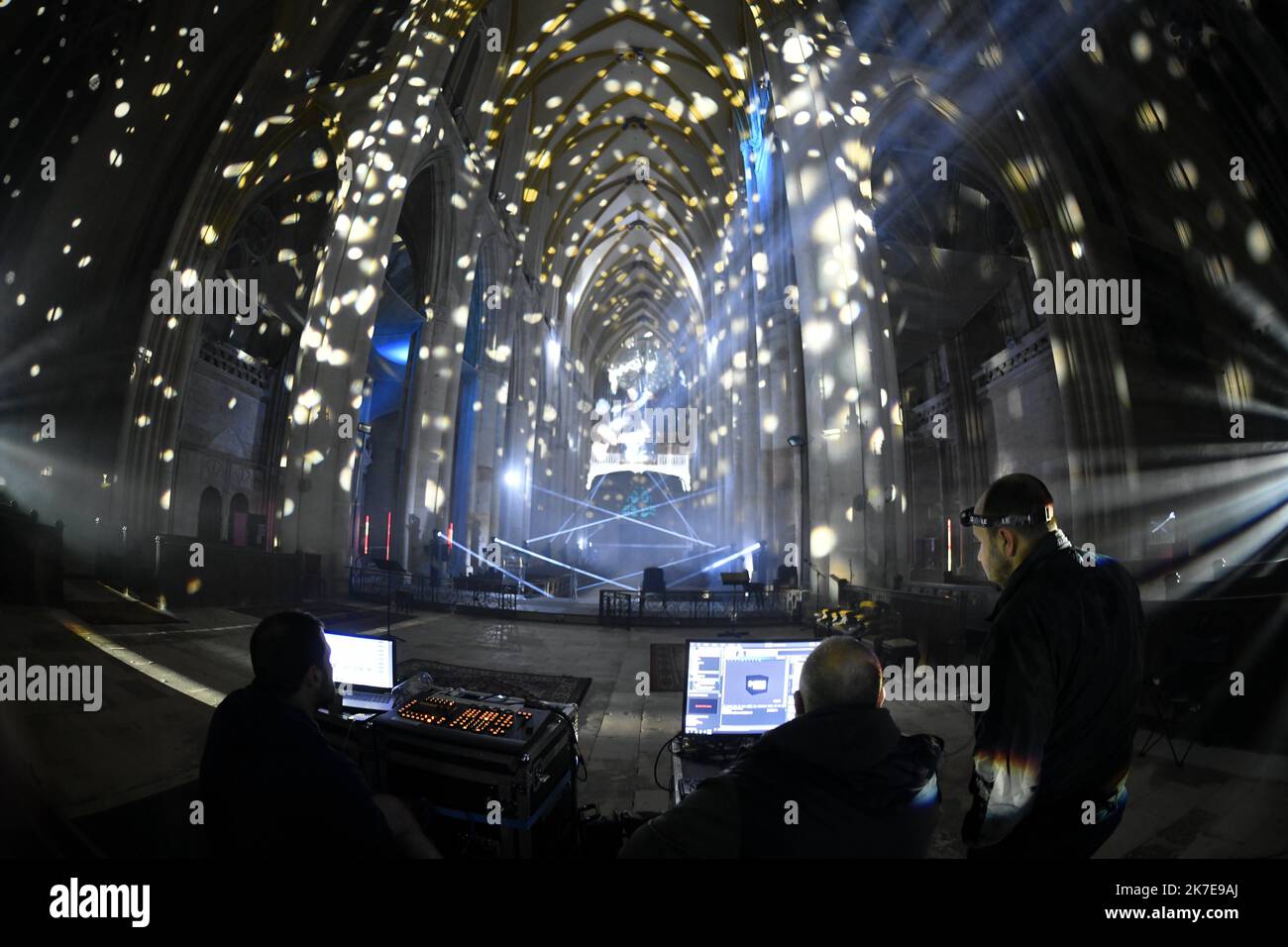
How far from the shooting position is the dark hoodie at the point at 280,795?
136 cm

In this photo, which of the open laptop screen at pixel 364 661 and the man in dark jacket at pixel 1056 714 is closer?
the man in dark jacket at pixel 1056 714

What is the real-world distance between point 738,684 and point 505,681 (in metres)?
3.24

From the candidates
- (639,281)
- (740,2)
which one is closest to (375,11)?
(740,2)

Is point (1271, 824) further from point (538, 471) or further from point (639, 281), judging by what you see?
point (639, 281)

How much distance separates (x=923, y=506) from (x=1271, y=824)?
54.2 feet

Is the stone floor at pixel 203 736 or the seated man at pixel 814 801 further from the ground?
the seated man at pixel 814 801

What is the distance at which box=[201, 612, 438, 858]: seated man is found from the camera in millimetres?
1355

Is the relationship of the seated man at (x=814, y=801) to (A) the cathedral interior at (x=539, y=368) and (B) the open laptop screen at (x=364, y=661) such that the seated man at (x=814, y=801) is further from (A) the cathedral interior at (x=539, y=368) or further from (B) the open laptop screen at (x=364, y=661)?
(B) the open laptop screen at (x=364, y=661)

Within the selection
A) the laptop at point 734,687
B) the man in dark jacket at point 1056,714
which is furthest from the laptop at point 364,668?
the man in dark jacket at point 1056,714

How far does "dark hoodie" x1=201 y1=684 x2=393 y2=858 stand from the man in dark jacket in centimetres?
204

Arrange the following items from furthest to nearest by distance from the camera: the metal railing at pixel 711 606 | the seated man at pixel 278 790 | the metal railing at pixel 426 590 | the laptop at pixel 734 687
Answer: the metal railing at pixel 711 606, the metal railing at pixel 426 590, the laptop at pixel 734 687, the seated man at pixel 278 790

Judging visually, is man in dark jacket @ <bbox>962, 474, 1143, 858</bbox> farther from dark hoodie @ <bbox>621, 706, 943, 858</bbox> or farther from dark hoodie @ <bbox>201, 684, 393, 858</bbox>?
dark hoodie @ <bbox>201, 684, 393, 858</bbox>

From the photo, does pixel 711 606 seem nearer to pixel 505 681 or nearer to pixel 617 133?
pixel 505 681

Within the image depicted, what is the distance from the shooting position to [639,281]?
128 ft
